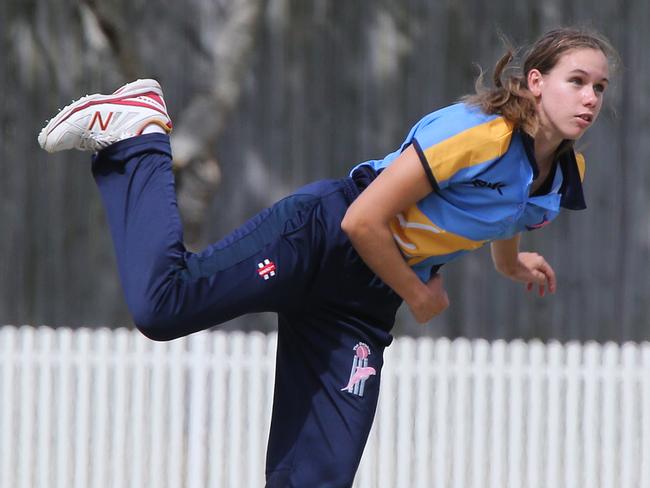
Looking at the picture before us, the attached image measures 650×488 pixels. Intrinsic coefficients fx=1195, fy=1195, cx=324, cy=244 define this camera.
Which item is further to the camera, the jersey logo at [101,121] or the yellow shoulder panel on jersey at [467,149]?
the jersey logo at [101,121]

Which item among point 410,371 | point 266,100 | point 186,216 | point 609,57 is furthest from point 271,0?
point 609,57

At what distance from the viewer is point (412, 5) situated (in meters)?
7.70

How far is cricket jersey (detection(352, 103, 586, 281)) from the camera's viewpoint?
3.10m

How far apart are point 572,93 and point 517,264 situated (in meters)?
0.87

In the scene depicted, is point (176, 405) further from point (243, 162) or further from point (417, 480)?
point (243, 162)

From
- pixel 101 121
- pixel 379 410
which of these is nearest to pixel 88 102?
pixel 101 121

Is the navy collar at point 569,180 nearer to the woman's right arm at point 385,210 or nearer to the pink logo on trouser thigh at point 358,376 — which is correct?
the woman's right arm at point 385,210

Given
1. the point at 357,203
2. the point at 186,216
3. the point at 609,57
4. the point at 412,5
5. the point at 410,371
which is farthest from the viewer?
the point at 412,5

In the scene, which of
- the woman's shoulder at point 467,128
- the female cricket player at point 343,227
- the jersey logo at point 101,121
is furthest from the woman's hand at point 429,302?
the jersey logo at point 101,121

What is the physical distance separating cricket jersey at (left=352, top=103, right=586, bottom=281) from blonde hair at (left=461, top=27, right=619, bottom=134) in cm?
3

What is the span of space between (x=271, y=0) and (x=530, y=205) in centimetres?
473

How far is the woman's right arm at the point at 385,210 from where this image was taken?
3100 millimetres

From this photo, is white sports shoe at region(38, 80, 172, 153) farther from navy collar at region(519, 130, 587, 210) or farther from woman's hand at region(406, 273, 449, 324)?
navy collar at region(519, 130, 587, 210)

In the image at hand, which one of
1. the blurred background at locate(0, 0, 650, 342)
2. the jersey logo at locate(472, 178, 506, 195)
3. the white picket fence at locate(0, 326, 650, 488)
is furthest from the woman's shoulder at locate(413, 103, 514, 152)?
the blurred background at locate(0, 0, 650, 342)
